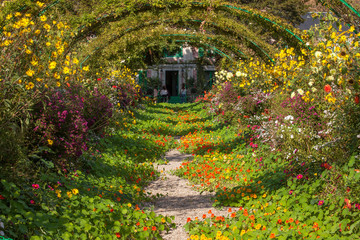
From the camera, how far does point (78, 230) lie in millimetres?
3365

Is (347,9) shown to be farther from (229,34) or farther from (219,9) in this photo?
(229,34)

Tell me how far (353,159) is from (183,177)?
3.23 meters

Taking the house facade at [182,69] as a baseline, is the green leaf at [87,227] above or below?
below

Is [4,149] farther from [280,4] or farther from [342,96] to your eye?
[280,4]

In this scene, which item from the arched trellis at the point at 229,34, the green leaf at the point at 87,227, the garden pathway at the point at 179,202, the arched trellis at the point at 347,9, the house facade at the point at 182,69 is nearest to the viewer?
the green leaf at the point at 87,227

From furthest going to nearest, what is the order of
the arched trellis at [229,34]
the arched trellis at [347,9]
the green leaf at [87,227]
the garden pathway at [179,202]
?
1. the arched trellis at [229,34]
2. the arched trellis at [347,9]
3. the garden pathway at [179,202]
4. the green leaf at [87,227]

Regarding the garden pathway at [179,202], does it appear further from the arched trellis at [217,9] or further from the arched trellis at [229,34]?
the arched trellis at [229,34]

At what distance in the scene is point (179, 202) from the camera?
16.9ft

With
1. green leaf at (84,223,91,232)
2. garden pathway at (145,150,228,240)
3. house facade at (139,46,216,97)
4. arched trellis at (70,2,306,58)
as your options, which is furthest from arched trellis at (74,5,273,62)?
house facade at (139,46,216,97)

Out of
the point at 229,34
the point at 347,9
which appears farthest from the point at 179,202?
the point at 229,34

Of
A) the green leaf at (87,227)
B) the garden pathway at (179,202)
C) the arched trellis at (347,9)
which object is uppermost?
the arched trellis at (347,9)

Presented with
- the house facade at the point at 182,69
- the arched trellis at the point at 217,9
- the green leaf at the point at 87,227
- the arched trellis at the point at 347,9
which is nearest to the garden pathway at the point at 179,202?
the green leaf at the point at 87,227

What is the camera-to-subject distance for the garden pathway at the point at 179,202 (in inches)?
171

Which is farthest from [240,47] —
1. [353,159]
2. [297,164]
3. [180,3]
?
[353,159]
